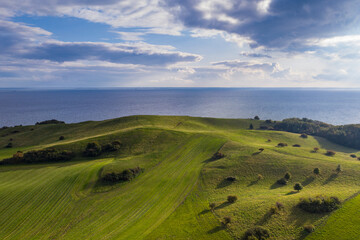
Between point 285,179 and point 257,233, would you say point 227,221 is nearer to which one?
point 257,233

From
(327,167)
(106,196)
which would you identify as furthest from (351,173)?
(106,196)

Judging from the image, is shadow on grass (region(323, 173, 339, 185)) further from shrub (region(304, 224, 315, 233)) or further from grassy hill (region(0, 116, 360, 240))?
shrub (region(304, 224, 315, 233))

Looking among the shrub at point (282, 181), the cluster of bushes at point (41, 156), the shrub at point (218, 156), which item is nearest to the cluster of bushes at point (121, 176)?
the cluster of bushes at point (41, 156)

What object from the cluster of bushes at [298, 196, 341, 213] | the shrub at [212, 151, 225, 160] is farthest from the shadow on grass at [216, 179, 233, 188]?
the cluster of bushes at [298, 196, 341, 213]

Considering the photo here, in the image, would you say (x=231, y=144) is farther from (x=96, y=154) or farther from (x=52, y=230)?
(x=52, y=230)

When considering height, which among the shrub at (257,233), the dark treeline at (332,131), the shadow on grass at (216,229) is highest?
the dark treeline at (332,131)

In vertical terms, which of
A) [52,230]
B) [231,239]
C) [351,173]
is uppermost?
[351,173]

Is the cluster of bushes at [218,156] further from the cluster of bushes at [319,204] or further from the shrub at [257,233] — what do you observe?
the shrub at [257,233]
